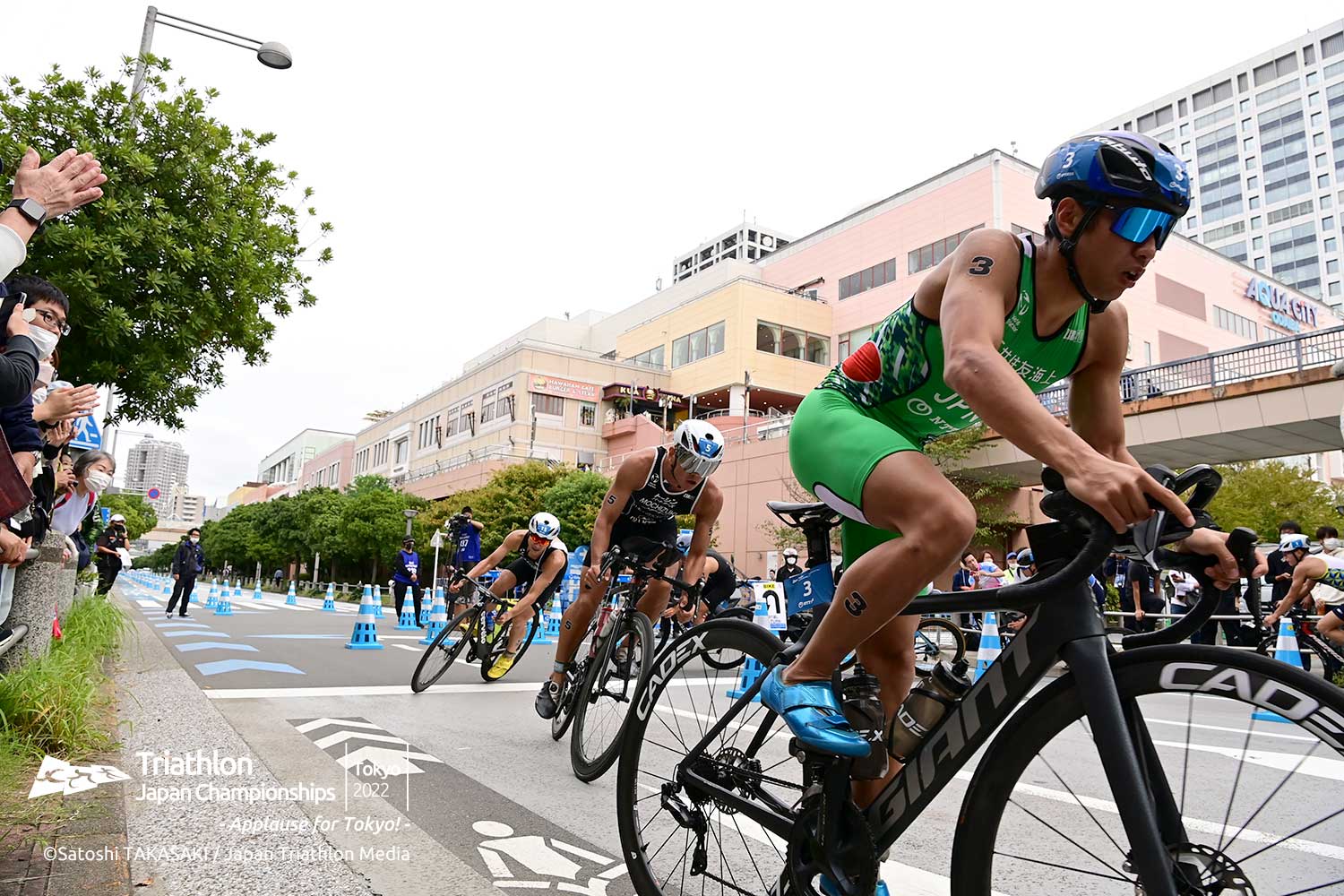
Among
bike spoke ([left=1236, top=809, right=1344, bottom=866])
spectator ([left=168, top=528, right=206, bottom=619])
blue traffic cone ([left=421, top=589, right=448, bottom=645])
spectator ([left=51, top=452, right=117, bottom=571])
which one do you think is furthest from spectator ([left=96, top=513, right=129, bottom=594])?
bike spoke ([left=1236, top=809, right=1344, bottom=866])

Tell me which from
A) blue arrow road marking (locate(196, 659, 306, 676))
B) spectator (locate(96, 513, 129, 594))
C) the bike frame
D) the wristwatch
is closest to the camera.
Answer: the bike frame

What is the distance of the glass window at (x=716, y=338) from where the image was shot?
54.3 meters

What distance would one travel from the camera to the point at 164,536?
187 metres

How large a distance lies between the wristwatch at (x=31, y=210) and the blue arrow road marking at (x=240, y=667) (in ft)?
18.3

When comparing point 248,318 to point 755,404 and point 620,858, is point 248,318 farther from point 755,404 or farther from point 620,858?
point 755,404

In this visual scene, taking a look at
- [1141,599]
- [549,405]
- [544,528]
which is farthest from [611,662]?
[549,405]

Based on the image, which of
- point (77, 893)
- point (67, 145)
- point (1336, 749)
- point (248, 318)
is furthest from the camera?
point (248, 318)

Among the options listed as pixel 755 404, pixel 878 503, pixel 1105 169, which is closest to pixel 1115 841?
pixel 878 503

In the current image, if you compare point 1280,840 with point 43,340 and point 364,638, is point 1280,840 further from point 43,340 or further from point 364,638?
point 364,638

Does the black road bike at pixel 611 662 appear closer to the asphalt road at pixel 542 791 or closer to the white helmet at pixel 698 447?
the asphalt road at pixel 542 791

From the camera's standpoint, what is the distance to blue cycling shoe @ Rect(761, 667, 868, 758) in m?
2.01

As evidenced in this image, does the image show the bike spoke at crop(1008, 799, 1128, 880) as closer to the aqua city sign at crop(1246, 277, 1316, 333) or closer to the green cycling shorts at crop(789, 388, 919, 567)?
the green cycling shorts at crop(789, 388, 919, 567)

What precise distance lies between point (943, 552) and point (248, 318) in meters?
11.3

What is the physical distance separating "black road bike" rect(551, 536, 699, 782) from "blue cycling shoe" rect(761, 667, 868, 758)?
75.9 inches
